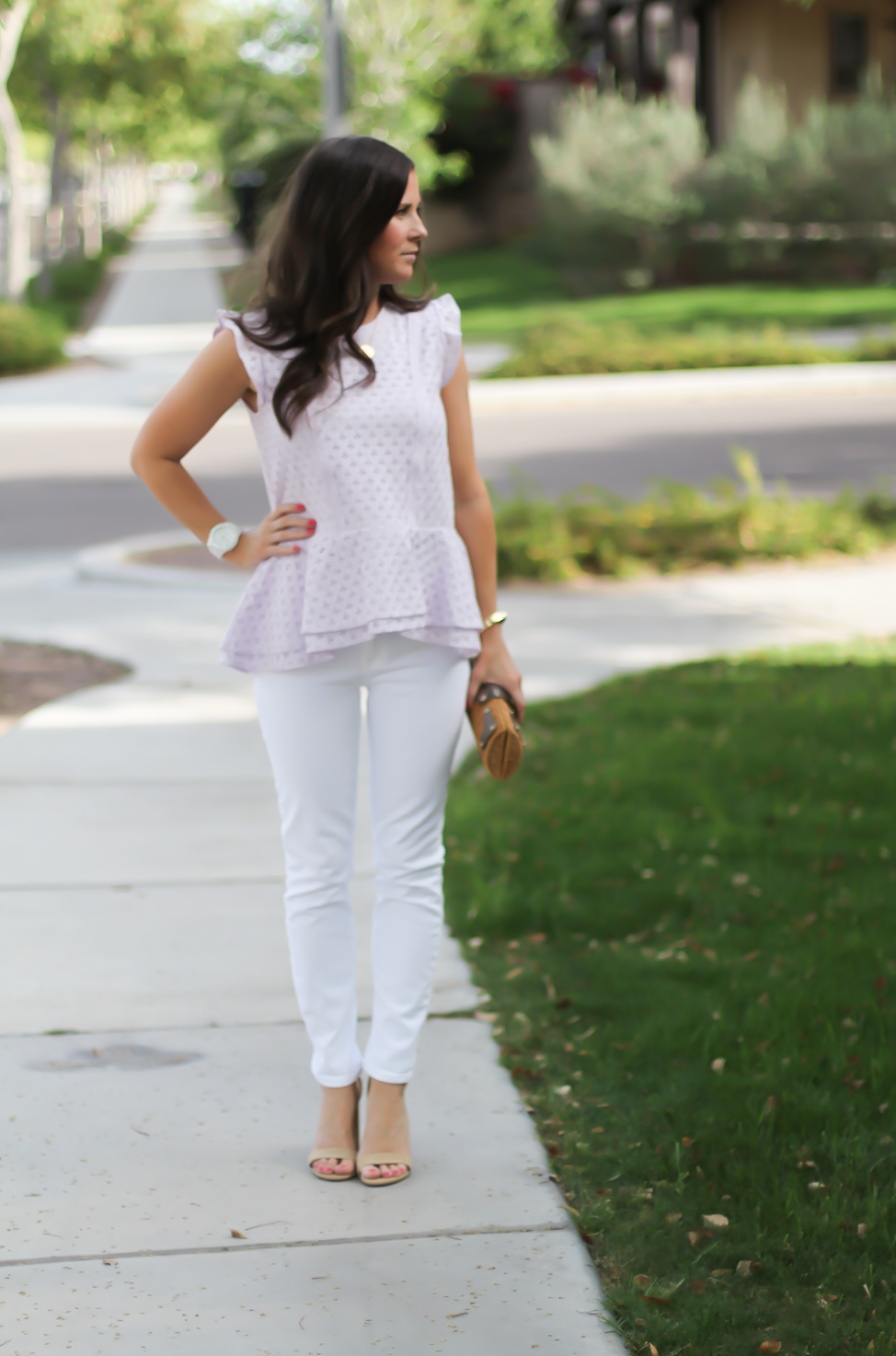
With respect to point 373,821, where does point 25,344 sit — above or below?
below

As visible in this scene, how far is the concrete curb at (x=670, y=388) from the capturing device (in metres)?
19.4

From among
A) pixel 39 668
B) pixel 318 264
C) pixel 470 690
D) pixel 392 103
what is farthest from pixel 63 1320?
pixel 392 103

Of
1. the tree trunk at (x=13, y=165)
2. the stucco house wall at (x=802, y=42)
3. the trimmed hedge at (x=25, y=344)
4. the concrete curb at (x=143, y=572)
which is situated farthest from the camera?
the stucco house wall at (x=802, y=42)

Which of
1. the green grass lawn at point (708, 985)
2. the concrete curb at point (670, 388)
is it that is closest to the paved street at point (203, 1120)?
the green grass lawn at point (708, 985)

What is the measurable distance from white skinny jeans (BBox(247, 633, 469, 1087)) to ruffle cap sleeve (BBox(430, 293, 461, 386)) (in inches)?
20.3

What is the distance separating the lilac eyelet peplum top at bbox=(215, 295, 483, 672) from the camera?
2.85 meters

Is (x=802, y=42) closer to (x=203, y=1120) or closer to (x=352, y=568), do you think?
(x=352, y=568)

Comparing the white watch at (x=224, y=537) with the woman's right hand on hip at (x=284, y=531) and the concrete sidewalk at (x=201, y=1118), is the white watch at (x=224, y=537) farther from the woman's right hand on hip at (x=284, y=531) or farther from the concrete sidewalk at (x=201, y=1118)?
the concrete sidewalk at (x=201, y=1118)

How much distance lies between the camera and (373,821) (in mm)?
3092

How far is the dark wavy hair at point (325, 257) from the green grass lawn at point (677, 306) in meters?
19.9

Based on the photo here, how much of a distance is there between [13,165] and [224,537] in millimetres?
26392

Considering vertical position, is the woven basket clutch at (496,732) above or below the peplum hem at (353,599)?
below

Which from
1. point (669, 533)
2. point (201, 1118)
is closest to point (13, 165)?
point (669, 533)

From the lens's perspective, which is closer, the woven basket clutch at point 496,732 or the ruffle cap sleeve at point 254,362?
the ruffle cap sleeve at point 254,362
